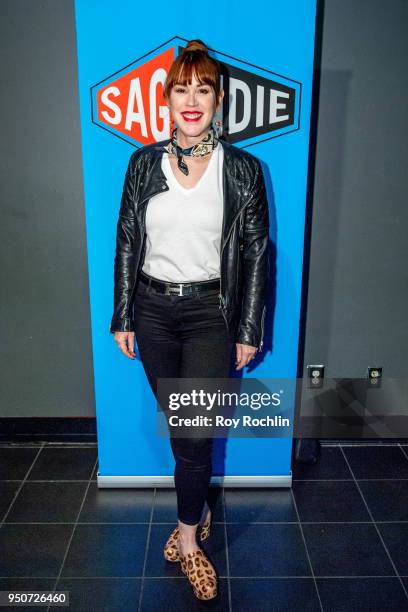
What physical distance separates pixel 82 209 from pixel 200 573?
5.78 ft

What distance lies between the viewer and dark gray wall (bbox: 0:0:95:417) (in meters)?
2.60

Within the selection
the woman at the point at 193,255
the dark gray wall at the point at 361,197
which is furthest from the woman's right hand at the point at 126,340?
the dark gray wall at the point at 361,197

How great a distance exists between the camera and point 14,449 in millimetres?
3096

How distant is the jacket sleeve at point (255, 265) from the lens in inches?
80.0

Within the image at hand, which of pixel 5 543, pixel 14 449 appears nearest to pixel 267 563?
pixel 5 543

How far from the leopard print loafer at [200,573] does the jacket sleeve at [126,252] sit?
0.95 m

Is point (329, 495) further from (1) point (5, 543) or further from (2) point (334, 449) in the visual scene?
(1) point (5, 543)

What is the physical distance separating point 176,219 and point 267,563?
1441 mm

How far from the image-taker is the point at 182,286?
1970 millimetres
